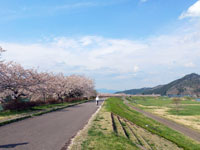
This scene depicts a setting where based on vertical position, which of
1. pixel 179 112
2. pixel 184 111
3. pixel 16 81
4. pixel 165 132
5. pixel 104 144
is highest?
pixel 16 81

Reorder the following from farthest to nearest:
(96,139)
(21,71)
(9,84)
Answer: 1. (21,71)
2. (9,84)
3. (96,139)

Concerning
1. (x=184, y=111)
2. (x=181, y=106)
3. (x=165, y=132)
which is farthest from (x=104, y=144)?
(x=181, y=106)

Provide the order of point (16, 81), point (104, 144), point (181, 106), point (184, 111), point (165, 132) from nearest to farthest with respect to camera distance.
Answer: point (104, 144) < point (165, 132) < point (16, 81) < point (184, 111) < point (181, 106)

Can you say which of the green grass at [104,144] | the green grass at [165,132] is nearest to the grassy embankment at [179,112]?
the green grass at [165,132]

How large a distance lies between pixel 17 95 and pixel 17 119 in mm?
8309

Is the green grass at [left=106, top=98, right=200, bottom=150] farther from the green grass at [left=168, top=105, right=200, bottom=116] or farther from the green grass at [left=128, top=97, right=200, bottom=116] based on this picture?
the green grass at [left=128, top=97, right=200, bottom=116]

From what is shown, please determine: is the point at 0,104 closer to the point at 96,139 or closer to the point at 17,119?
the point at 17,119

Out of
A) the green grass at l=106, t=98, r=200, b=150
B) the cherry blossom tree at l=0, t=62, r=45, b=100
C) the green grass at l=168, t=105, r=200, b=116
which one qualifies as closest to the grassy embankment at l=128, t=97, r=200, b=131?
the green grass at l=168, t=105, r=200, b=116

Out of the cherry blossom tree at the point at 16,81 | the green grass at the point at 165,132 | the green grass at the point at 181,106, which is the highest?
the cherry blossom tree at the point at 16,81

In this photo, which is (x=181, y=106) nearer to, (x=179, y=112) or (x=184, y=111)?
(x=184, y=111)

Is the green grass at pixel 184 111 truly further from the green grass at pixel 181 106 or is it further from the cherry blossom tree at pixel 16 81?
the cherry blossom tree at pixel 16 81

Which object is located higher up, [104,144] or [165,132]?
[104,144]

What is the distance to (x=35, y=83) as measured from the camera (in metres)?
22.1

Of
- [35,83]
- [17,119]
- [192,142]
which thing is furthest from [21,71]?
[192,142]
